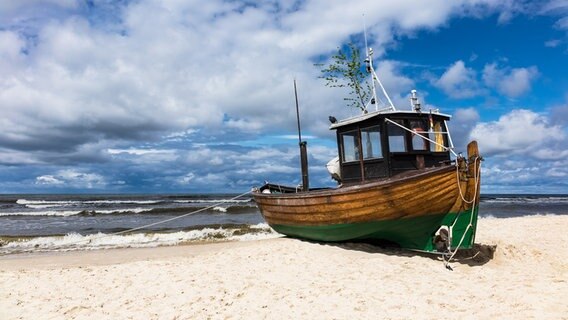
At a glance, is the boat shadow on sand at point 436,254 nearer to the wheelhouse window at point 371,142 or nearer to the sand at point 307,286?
the sand at point 307,286

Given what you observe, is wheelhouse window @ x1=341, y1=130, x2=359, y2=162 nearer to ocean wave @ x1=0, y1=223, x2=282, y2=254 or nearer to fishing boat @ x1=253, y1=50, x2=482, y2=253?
fishing boat @ x1=253, y1=50, x2=482, y2=253

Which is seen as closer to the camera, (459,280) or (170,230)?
(459,280)

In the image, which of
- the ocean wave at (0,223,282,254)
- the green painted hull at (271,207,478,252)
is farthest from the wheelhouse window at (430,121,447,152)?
the ocean wave at (0,223,282,254)

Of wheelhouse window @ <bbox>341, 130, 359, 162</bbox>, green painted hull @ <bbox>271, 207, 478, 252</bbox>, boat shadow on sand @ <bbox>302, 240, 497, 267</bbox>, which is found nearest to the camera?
green painted hull @ <bbox>271, 207, 478, 252</bbox>

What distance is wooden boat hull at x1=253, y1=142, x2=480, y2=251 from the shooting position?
25.8ft

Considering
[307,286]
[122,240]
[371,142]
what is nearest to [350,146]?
[371,142]

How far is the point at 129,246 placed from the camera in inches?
586

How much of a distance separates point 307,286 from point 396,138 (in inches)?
163

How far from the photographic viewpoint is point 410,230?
8.52 meters

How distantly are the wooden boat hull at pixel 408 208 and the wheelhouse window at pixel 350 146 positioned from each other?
142 cm

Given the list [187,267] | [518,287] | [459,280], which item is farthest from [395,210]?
[187,267]

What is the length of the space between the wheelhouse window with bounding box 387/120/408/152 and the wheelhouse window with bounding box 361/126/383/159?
0.25 m

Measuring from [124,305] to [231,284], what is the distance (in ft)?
5.41

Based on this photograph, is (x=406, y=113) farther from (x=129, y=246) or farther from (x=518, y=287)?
(x=129, y=246)
